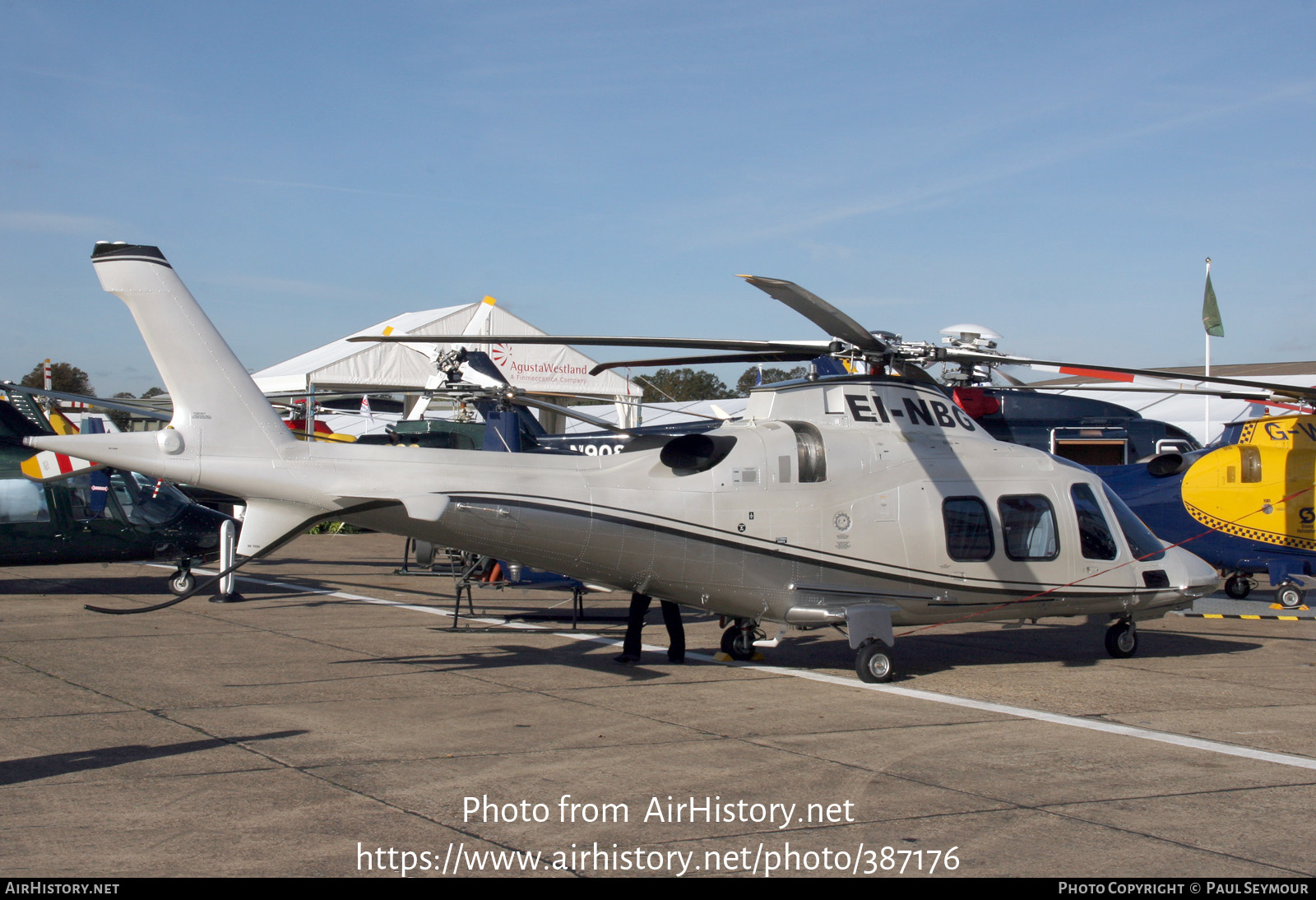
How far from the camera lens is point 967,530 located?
10602 millimetres

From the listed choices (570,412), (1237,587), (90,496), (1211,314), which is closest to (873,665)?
(570,412)

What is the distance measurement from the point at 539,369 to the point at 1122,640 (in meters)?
23.4

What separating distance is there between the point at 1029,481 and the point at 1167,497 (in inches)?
294

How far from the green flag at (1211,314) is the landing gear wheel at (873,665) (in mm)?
18678

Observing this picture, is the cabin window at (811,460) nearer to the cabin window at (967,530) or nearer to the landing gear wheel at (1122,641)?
the cabin window at (967,530)

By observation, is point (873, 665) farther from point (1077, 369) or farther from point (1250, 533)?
point (1250, 533)

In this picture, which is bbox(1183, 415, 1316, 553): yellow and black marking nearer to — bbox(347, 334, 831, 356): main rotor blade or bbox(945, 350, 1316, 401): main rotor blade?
bbox(945, 350, 1316, 401): main rotor blade

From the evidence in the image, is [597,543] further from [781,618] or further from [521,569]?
[521,569]

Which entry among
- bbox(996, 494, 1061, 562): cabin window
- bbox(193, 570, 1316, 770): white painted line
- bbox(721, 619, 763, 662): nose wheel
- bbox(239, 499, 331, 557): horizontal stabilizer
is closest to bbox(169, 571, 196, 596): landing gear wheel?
bbox(193, 570, 1316, 770): white painted line

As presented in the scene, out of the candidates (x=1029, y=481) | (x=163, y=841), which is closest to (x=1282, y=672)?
(x=1029, y=481)

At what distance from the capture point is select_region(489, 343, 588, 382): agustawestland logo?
3234 centimetres

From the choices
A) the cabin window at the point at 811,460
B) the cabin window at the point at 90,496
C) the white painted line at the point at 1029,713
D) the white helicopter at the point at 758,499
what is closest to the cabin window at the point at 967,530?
the white helicopter at the point at 758,499

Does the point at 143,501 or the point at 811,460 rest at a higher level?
the point at 811,460

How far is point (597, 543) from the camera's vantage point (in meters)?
9.71
